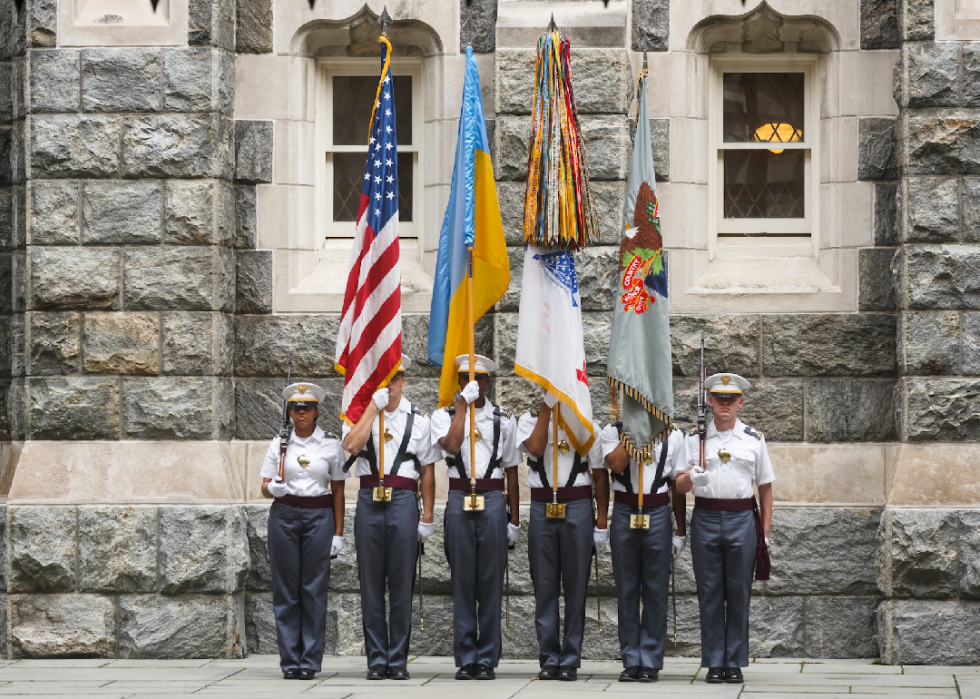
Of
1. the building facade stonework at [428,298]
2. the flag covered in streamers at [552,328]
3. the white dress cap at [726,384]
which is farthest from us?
the building facade stonework at [428,298]

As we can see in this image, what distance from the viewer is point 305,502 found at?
28.3 feet

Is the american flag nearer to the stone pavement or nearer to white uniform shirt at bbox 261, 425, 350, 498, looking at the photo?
white uniform shirt at bbox 261, 425, 350, 498

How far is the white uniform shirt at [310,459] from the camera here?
28.3ft

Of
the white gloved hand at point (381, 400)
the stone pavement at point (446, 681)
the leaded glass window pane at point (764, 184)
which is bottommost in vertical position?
the stone pavement at point (446, 681)

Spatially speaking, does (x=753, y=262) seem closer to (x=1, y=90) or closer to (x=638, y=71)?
(x=638, y=71)

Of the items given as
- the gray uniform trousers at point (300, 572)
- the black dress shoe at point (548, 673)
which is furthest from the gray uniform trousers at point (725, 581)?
the gray uniform trousers at point (300, 572)

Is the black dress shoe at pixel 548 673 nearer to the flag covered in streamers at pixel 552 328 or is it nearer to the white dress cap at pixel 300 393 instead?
the flag covered in streamers at pixel 552 328

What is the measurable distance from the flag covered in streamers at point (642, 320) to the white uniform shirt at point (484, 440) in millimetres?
701

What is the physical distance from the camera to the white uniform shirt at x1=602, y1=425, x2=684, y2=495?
838cm

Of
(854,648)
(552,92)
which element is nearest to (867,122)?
(552,92)

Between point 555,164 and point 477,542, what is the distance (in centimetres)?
237

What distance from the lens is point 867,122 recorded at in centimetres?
982

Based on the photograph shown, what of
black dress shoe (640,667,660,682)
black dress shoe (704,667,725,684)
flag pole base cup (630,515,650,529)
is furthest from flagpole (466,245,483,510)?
black dress shoe (704,667,725,684)

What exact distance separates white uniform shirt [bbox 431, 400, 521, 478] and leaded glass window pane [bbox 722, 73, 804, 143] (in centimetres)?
308
